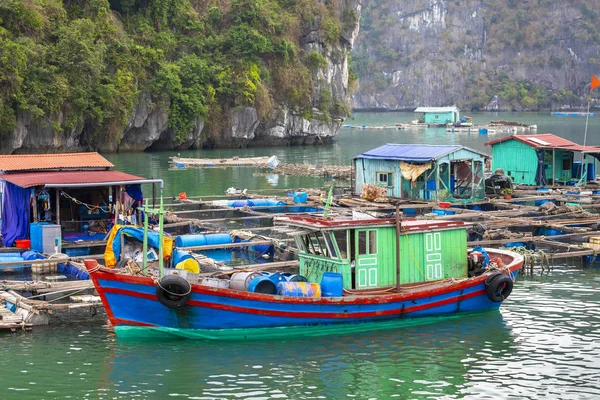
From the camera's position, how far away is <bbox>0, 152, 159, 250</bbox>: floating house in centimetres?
2564

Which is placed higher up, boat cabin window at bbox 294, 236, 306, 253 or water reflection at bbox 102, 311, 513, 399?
boat cabin window at bbox 294, 236, 306, 253

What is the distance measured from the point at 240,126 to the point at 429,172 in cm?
3785

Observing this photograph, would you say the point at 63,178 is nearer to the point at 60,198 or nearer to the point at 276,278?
the point at 60,198

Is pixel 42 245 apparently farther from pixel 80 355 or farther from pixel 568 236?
pixel 568 236

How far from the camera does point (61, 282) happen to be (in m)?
21.0

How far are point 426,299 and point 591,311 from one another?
4187 millimetres

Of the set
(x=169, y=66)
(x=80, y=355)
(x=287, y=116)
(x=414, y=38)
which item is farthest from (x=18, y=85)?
(x=414, y=38)

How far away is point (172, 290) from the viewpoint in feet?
57.8

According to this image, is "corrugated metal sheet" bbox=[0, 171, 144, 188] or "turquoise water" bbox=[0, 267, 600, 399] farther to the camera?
"corrugated metal sheet" bbox=[0, 171, 144, 188]

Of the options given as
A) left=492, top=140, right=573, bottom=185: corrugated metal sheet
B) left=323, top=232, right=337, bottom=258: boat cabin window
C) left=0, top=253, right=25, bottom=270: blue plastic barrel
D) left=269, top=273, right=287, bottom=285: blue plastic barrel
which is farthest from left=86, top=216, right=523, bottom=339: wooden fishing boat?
left=492, top=140, right=573, bottom=185: corrugated metal sheet

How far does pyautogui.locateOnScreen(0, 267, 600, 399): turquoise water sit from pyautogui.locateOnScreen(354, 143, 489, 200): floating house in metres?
15.6

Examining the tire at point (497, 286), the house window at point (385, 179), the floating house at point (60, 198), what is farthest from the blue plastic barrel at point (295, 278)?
the house window at point (385, 179)

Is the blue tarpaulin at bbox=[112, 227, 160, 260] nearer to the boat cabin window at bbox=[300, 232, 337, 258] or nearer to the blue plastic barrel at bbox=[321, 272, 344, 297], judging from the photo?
the boat cabin window at bbox=[300, 232, 337, 258]

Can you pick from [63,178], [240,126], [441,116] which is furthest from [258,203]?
[441,116]
